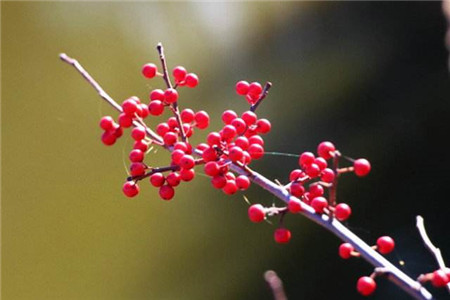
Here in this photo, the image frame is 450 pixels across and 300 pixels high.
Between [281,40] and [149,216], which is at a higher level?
[281,40]

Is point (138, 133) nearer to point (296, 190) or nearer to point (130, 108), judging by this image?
point (130, 108)

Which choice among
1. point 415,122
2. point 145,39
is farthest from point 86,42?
point 415,122

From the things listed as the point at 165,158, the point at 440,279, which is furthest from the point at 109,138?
the point at 165,158

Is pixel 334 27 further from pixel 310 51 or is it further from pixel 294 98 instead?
pixel 294 98

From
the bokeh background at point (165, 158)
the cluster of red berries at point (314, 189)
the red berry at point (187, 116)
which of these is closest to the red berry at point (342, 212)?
the cluster of red berries at point (314, 189)

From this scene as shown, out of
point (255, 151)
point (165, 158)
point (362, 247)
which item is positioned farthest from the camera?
point (165, 158)

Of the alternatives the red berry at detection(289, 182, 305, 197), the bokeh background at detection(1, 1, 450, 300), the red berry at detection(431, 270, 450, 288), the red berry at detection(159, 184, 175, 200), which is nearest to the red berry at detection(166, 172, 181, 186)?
the red berry at detection(159, 184, 175, 200)

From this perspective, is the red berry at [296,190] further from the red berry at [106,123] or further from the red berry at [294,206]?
the red berry at [106,123]
